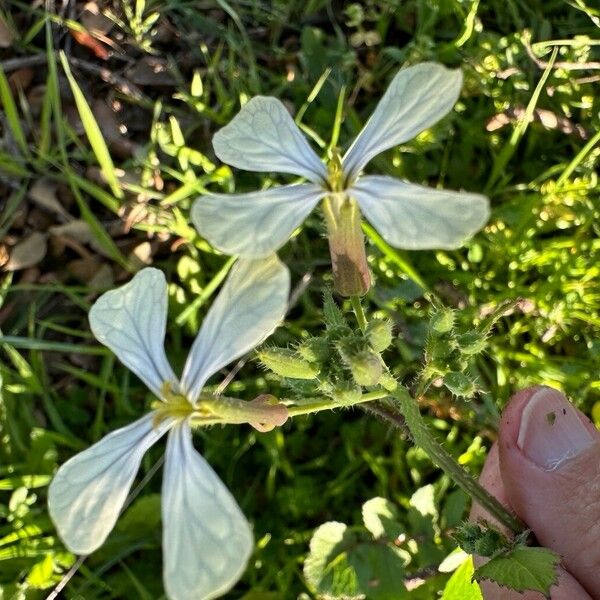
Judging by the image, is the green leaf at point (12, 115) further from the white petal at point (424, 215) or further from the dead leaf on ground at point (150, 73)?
the white petal at point (424, 215)

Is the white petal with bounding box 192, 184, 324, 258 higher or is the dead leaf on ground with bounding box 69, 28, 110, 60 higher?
the white petal with bounding box 192, 184, 324, 258

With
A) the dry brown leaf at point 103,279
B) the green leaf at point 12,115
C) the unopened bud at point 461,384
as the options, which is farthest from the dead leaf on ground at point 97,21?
the unopened bud at point 461,384

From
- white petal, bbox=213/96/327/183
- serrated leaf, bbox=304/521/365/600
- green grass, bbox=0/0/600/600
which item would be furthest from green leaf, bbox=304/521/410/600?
white petal, bbox=213/96/327/183

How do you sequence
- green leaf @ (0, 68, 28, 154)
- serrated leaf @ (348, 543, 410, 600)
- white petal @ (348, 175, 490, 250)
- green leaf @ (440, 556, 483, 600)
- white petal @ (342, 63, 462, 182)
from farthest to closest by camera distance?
green leaf @ (0, 68, 28, 154) → serrated leaf @ (348, 543, 410, 600) → green leaf @ (440, 556, 483, 600) → white petal @ (342, 63, 462, 182) → white petal @ (348, 175, 490, 250)

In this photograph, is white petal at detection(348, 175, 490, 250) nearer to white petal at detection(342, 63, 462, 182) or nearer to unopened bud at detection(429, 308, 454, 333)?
white petal at detection(342, 63, 462, 182)

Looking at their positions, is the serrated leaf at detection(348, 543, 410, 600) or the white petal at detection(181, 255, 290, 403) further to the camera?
the serrated leaf at detection(348, 543, 410, 600)

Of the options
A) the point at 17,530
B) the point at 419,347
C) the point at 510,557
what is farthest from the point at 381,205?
the point at 17,530

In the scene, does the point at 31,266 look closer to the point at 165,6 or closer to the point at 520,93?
the point at 165,6
